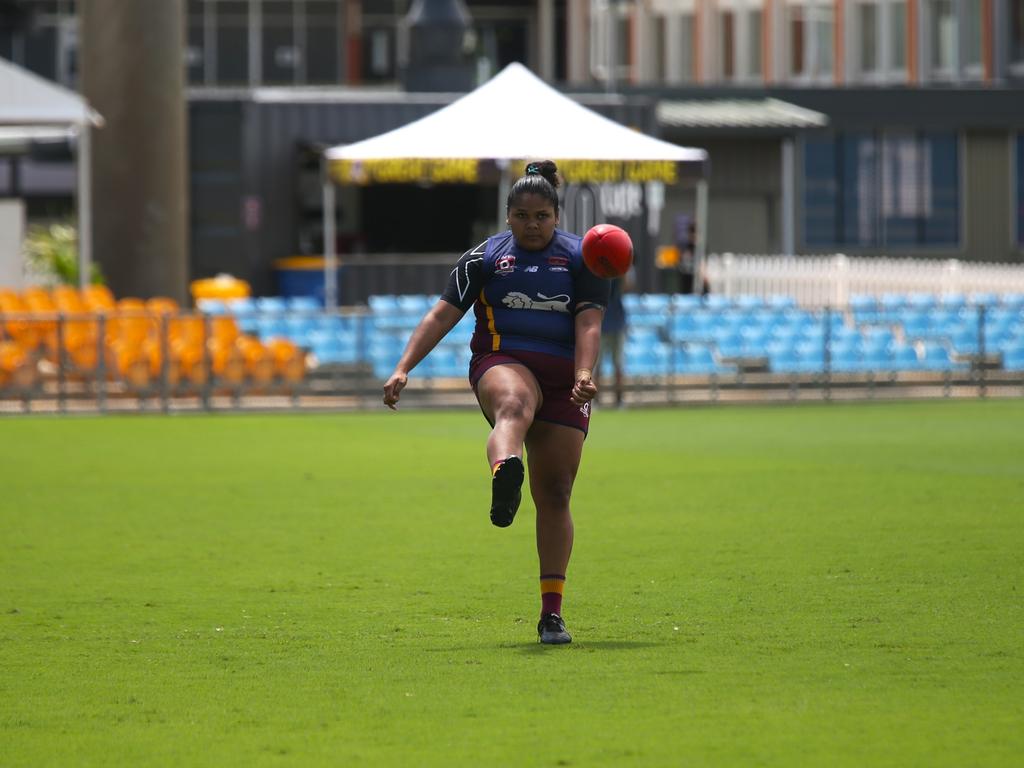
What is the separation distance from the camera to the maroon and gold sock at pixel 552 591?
8625 millimetres

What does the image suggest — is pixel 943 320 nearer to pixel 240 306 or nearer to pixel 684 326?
pixel 684 326

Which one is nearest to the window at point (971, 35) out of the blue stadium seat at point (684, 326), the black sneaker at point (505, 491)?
the blue stadium seat at point (684, 326)

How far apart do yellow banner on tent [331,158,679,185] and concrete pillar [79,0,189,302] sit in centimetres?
594

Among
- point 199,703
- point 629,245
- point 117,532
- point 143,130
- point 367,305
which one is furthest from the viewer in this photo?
point 367,305

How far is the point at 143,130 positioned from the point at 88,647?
22.7 meters

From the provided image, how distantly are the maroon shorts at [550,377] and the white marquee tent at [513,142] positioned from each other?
14.9 meters

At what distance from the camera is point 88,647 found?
28.7 feet

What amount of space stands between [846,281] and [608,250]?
87.8ft

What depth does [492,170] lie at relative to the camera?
25.3m

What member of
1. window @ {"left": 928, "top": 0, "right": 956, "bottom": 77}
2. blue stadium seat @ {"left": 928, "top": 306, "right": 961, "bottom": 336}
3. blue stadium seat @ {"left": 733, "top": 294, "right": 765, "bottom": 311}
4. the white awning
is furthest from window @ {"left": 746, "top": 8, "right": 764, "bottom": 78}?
blue stadium seat @ {"left": 928, "top": 306, "right": 961, "bottom": 336}

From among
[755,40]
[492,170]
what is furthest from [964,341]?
[755,40]

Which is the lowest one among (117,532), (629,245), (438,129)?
(117,532)

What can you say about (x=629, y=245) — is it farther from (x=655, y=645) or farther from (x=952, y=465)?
(x=952, y=465)

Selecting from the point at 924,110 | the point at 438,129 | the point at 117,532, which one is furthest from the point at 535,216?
the point at 924,110
